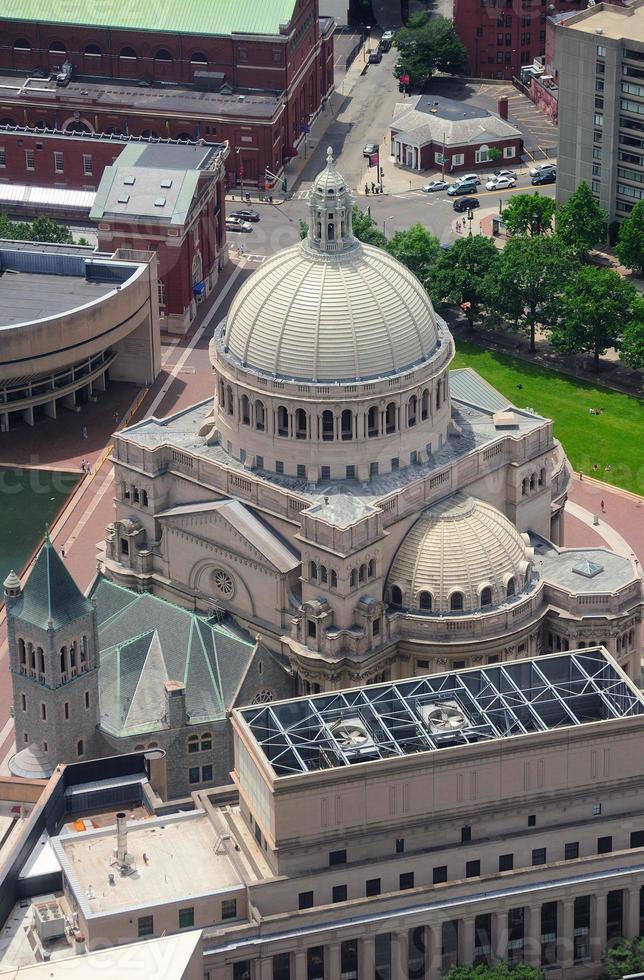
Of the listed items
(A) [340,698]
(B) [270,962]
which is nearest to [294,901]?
(B) [270,962]

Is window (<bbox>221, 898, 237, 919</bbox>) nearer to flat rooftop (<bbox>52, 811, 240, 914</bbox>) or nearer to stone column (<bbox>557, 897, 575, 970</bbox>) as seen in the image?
flat rooftop (<bbox>52, 811, 240, 914</bbox>)

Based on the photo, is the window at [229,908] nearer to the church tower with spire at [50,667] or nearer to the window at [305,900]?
the window at [305,900]

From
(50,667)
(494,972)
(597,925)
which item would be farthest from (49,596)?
(597,925)

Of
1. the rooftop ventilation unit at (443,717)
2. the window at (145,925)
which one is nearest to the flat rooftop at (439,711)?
the rooftop ventilation unit at (443,717)

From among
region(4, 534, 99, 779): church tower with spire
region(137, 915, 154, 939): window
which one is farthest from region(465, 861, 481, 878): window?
region(4, 534, 99, 779): church tower with spire

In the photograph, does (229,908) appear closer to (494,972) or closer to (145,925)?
(145,925)

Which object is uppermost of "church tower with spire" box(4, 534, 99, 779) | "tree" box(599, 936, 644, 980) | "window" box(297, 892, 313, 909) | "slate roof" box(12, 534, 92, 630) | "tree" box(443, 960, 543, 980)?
"slate roof" box(12, 534, 92, 630)
